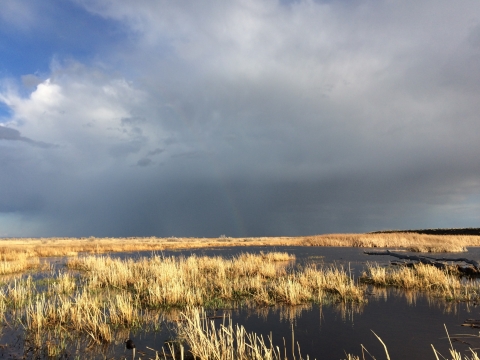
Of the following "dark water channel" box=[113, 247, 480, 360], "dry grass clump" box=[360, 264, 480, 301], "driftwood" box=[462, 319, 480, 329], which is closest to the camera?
"dark water channel" box=[113, 247, 480, 360]

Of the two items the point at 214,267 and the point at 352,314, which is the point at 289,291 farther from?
the point at 214,267

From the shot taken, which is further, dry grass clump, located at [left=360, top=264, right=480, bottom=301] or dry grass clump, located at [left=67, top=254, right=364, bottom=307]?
dry grass clump, located at [left=360, top=264, right=480, bottom=301]

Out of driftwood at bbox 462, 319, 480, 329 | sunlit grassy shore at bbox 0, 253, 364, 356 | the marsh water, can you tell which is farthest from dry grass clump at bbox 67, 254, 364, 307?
driftwood at bbox 462, 319, 480, 329

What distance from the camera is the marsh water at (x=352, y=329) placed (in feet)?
26.3

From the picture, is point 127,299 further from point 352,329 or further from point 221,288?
point 352,329

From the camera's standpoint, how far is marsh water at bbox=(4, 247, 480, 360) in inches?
315

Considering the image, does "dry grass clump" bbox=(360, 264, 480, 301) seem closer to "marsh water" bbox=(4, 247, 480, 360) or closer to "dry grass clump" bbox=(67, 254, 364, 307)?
"marsh water" bbox=(4, 247, 480, 360)

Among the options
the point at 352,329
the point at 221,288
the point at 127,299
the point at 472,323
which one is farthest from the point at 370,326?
the point at 127,299

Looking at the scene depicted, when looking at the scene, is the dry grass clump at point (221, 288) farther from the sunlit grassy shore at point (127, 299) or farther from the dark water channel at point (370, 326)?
the dark water channel at point (370, 326)

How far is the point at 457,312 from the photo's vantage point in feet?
37.7

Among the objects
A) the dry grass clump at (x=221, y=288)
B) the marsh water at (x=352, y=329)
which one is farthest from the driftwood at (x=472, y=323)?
the dry grass clump at (x=221, y=288)

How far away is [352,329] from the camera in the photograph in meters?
9.63

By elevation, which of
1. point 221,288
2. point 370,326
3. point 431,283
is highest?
point 221,288

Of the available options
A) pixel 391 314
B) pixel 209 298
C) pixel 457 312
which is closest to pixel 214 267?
pixel 209 298
